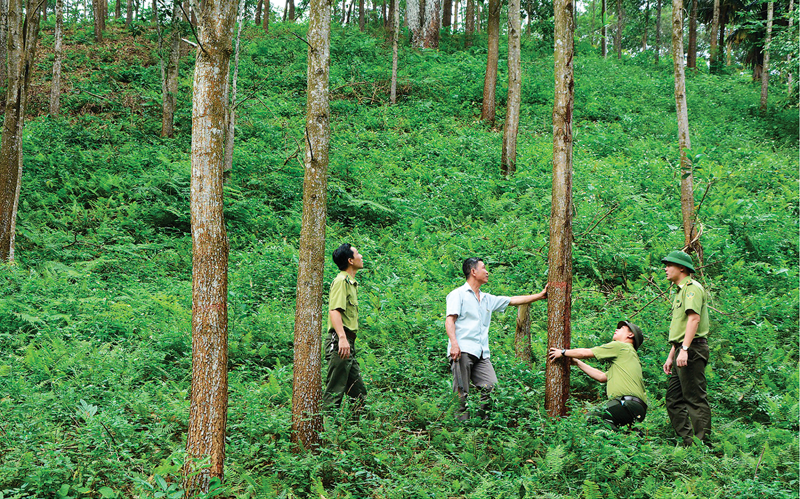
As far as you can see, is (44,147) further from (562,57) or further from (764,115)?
(764,115)

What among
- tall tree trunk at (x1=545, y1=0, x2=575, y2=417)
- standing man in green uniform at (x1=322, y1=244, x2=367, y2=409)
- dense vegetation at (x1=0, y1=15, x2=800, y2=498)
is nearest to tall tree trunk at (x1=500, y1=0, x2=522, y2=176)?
dense vegetation at (x1=0, y1=15, x2=800, y2=498)

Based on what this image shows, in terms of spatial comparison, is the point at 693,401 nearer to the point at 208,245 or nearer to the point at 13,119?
the point at 208,245

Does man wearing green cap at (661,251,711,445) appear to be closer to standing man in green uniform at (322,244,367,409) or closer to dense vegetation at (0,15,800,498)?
dense vegetation at (0,15,800,498)

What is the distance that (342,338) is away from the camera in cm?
580

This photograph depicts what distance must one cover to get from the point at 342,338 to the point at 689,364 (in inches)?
149

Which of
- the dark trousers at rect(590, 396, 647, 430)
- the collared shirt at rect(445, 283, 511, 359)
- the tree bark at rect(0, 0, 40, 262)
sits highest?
the tree bark at rect(0, 0, 40, 262)

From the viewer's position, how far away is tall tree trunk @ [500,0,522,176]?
575 inches

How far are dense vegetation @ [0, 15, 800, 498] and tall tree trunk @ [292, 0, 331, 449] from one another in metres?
0.35

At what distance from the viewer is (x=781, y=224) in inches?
427

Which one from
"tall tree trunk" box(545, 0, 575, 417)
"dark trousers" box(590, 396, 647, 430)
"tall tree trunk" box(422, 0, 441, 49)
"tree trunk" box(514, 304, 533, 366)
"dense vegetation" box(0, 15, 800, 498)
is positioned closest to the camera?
"dense vegetation" box(0, 15, 800, 498)

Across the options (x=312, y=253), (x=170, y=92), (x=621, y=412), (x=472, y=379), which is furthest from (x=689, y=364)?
(x=170, y=92)

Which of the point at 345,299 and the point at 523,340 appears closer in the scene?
the point at 345,299

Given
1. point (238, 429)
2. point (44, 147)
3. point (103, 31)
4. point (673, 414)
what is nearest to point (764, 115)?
point (673, 414)

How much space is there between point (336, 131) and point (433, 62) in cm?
764
